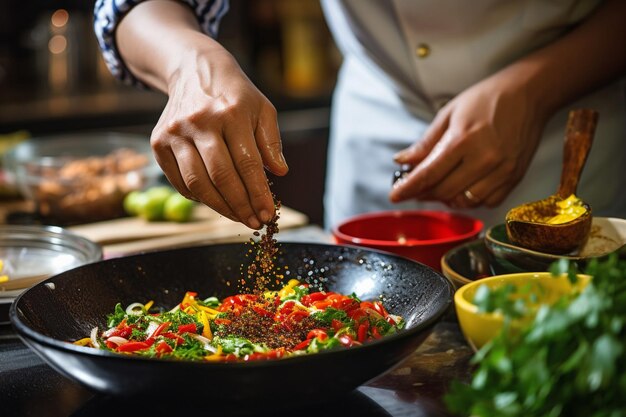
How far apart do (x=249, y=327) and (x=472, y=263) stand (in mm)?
446

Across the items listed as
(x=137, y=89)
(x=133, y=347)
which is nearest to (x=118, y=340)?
(x=133, y=347)

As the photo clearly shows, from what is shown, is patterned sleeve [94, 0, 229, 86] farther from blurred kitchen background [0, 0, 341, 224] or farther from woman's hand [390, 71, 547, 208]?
blurred kitchen background [0, 0, 341, 224]

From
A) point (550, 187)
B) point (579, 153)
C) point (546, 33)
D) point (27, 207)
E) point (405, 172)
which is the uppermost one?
point (546, 33)

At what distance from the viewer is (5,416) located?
3.63 feet

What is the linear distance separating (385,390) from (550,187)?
1.00 meters

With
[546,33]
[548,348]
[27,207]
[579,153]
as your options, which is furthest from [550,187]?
[27,207]

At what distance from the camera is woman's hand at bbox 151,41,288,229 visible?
124 centimetres

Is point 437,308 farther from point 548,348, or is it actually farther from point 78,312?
point 78,312

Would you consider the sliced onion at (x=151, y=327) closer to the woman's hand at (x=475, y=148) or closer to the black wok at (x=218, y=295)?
the black wok at (x=218, y=295)

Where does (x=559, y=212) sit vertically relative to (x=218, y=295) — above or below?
above

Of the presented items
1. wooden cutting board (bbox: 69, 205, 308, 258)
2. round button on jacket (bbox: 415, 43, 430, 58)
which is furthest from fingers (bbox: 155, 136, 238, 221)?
round button on jacket (bbox: 415, 43, 430, 58)

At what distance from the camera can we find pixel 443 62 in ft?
6.51

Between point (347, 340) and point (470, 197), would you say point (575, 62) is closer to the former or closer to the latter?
point (470, 197)

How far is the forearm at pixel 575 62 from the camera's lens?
1.75 m
